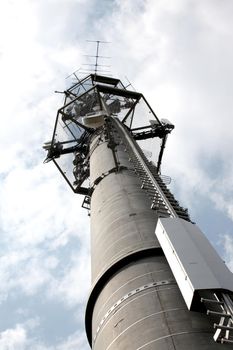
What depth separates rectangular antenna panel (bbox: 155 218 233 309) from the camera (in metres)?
6.75

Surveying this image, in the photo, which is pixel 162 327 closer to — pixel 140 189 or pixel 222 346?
pixel 222 346

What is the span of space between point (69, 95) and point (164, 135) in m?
5.27

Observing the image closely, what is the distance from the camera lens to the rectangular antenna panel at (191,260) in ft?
22.1

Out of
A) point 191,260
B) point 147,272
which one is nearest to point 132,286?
point 147,272

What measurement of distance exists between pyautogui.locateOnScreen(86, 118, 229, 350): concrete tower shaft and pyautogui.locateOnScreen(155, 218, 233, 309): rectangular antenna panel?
1.45 feet

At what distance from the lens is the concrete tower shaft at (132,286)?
681 cm

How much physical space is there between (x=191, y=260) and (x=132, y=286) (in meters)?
1.48

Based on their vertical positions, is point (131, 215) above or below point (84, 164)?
below

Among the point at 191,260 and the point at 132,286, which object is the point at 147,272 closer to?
the point at 132,286

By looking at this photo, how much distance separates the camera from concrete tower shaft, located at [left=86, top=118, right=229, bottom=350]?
268 inches

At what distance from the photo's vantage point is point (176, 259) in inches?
295

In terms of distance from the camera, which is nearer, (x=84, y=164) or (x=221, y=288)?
(x=221, y=288)

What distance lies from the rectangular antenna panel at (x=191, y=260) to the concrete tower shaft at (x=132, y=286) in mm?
443

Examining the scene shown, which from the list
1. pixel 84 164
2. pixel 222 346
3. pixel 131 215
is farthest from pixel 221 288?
pixel 84 164
